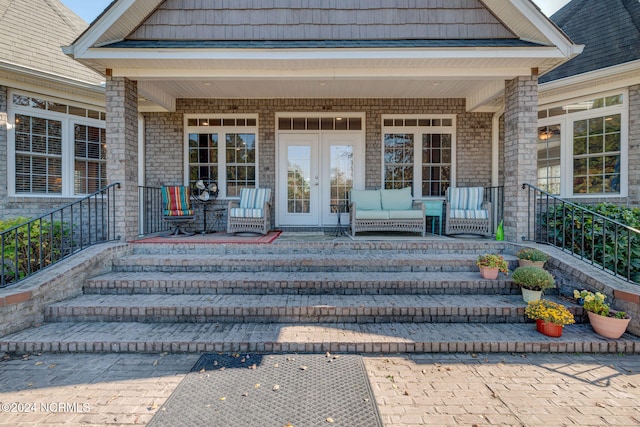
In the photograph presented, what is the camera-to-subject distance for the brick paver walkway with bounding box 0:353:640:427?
6.86 ft

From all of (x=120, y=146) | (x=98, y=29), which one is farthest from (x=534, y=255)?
(x=98, y=29)

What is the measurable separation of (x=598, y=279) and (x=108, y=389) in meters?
4.78

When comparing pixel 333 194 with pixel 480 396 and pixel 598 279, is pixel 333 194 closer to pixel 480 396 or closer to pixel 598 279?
pixel 598 279

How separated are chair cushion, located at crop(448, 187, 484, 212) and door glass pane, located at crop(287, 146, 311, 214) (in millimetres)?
2953

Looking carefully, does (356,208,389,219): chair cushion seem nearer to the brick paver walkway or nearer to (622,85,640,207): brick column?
the brick paver walkway

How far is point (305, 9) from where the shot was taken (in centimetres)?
514

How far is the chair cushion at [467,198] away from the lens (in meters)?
6.18

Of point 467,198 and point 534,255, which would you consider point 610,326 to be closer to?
point 534,255

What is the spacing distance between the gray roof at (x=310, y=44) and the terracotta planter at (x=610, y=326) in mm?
3777

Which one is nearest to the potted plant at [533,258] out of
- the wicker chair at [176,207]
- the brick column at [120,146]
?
the wicker chair at [176,207]

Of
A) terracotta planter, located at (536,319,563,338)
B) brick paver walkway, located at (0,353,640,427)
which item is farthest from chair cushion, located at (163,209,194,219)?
terracotta planter, located at (536,319,563,338)

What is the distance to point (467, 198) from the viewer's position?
624cm

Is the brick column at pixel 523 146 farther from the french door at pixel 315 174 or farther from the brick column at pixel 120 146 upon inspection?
the brick column at pixel 120 146

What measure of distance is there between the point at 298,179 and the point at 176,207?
2.55 m
